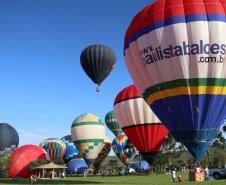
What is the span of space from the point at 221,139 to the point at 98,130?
99.7 feet

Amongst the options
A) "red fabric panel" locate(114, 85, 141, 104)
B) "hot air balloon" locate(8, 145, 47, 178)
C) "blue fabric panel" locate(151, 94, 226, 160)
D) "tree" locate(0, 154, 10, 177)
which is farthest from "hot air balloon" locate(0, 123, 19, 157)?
"blue fabric panel" locate(151, 94, 226, 160)

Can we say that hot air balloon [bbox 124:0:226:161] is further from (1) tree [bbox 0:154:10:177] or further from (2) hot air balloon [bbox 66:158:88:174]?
(2) hot air balloon [bbox 66:158:88:174]

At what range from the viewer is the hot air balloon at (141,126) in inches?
1623

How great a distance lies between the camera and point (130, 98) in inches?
1740

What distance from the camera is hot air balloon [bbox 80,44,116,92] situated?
49.2 m

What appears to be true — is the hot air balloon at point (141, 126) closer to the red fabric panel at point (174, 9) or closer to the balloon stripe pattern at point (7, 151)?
the red fabric panel at point (174, 9)

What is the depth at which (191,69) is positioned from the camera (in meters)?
27.2

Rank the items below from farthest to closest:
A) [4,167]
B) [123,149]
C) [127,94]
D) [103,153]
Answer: [123,149] < [103,153] < [4,167] < [127,94]

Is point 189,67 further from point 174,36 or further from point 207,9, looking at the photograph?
point 207,9

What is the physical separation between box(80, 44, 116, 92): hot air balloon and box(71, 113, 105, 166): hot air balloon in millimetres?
15610

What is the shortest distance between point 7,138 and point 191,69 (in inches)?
2471

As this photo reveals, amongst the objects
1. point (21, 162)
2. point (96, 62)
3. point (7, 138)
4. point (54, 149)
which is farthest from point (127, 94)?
point (7, 138)

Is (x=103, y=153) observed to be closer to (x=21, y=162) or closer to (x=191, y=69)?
(x=21, y=162)

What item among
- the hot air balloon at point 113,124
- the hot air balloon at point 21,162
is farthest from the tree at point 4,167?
the hot air balloon at point 113,124
